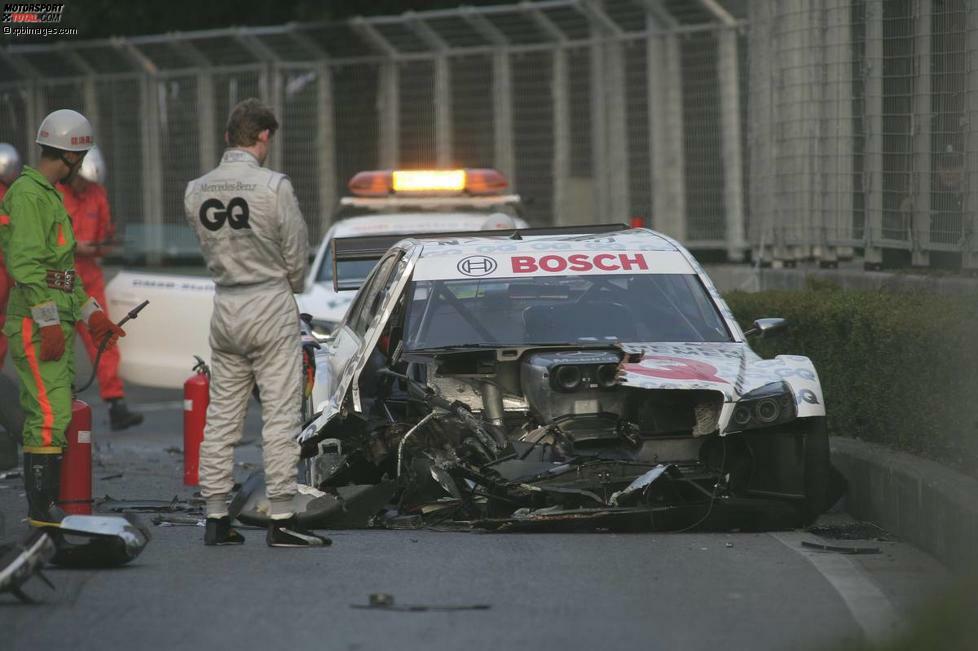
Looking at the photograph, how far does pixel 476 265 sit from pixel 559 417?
112 centimetres

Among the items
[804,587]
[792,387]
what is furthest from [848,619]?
[792,387]

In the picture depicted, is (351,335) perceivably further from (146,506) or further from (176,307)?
(176,307)

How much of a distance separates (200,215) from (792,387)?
2.64m

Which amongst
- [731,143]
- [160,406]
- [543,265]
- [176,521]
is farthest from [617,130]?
[176,521]

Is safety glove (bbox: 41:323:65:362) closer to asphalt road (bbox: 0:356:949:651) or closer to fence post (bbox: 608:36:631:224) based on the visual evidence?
asphalt road (bbox: 0:356:949:651)

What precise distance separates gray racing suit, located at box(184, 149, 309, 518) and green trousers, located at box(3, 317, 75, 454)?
0.79m

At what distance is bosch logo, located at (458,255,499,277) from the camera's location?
8.86 m

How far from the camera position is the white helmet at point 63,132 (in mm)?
8211

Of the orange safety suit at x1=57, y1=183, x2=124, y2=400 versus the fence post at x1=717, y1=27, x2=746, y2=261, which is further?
the fence post at x1=717, y1=27, x2=746, y2=261

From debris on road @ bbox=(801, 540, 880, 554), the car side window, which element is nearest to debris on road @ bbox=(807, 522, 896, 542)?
debris on road @ bbox=(801, 540, 880, 554)

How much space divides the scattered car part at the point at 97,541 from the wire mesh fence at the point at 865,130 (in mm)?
5490

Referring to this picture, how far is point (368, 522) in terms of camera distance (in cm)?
824

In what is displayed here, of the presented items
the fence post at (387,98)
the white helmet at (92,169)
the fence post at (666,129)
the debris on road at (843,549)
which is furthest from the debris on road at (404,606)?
the fence post at (387,98)

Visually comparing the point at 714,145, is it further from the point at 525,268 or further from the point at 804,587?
the point at 804,587
